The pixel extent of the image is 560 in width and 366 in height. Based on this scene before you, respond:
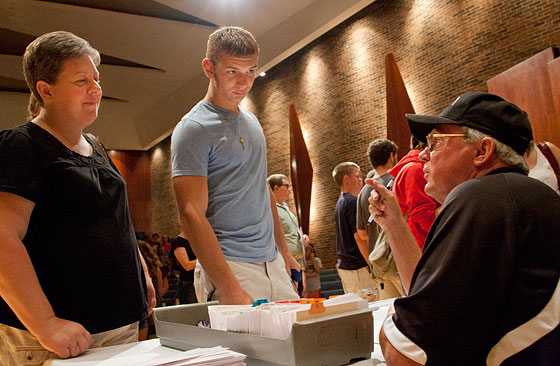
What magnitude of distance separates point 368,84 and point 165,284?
604 cm

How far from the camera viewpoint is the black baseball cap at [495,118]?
1.03m

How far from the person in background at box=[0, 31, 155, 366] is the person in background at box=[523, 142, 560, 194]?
2145mm

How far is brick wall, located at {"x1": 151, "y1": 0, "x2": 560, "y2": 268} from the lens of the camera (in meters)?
7.61

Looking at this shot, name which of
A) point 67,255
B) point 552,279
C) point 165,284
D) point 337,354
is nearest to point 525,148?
point 552,279

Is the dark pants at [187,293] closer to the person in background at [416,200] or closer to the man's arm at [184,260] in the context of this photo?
the man's arm at [184,260]

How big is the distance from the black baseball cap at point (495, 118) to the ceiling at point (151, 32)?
953cm

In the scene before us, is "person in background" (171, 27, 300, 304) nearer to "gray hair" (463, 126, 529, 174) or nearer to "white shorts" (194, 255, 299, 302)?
"white shorts" (194, 255, 299, 302)

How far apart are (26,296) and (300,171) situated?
1049cm

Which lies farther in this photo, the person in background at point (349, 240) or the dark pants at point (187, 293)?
the person in background at point (349, 240)

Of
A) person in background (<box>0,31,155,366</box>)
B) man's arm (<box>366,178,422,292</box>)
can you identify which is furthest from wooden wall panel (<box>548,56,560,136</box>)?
person in background (<box>0,31,155,366</box>)

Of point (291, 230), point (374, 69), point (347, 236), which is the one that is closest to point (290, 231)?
point (291, 230)

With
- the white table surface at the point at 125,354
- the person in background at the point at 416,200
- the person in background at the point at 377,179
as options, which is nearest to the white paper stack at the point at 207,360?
the white table surface at the point at 125,354

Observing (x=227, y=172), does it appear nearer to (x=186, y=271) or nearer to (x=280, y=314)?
(x=280, y=314)

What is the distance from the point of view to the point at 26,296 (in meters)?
1.22
